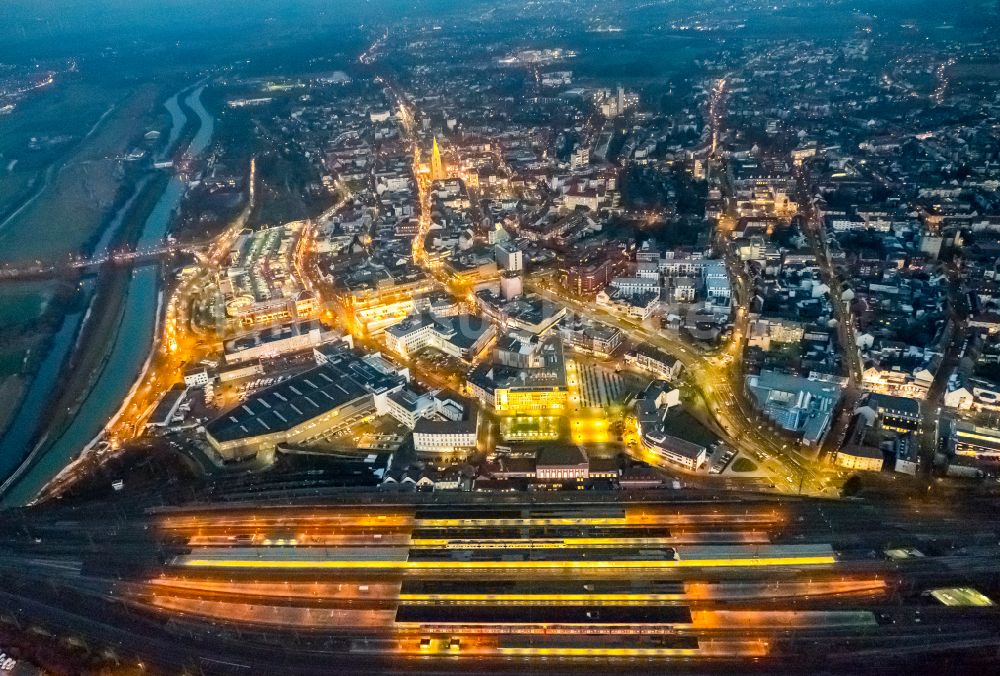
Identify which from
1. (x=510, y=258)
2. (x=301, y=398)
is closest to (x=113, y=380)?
(x=301, y=398)

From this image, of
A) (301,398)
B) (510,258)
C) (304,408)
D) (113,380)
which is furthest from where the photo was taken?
(510,258)

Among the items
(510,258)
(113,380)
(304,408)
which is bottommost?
(113,380)

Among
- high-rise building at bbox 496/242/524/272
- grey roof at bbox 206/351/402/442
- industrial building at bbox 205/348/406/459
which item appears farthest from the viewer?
high-rise building at bbox 496/242/524/272

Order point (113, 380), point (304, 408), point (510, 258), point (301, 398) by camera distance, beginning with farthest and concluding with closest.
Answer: point (510, 258) → point (113, 380) → point (301, 398) → point (304, 408)

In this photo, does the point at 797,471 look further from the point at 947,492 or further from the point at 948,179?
the point at 948,179

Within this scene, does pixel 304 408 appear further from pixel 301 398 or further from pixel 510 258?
pixel 510 258

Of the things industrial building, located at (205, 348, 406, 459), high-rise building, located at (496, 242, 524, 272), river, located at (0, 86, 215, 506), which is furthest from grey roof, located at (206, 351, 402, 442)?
high-rise building, located at (496, 242, 524, 272)

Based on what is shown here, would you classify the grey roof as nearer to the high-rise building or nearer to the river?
the river

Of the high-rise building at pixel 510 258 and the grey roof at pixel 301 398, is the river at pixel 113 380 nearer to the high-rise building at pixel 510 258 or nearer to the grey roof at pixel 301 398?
the grey roof at pixel 301 398

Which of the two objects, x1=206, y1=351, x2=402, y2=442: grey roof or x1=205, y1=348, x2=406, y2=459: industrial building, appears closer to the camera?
x1=205, y1=348, x2=406, y2=459: industrial building
